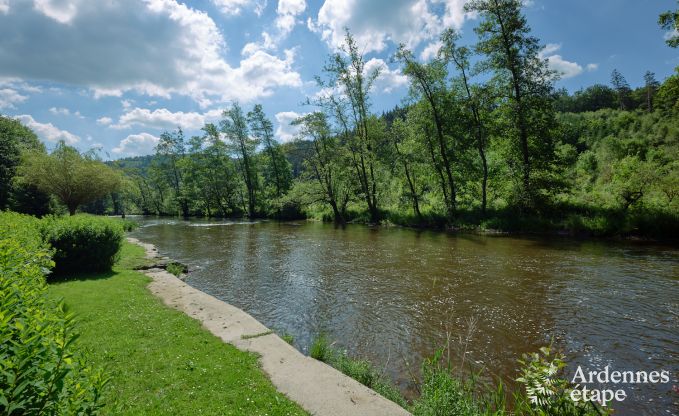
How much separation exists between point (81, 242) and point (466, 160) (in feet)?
97.7

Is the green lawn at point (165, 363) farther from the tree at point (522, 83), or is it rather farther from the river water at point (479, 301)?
the tree at point (522, 83)

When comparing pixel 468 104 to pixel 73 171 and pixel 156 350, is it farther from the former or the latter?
pixel 73 171

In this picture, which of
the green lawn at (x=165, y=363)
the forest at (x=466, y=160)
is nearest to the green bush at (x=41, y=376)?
the green lawn at (x=165, y=363)

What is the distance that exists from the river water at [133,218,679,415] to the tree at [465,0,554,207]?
8.48 meters

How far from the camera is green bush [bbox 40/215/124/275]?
13383 millimetres

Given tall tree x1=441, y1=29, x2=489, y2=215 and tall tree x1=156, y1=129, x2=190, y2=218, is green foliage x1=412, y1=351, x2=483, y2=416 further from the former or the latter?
tall tree x1=156, y1=129, x2=190, y2=218

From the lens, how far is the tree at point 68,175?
119 feet

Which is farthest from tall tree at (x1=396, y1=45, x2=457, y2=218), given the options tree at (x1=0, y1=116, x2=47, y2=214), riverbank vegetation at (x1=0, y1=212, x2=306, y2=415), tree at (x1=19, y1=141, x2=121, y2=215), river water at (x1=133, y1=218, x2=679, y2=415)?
tree at (x1=0, y1=116, x2=47, y2=214)

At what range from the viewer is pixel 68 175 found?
37.8m

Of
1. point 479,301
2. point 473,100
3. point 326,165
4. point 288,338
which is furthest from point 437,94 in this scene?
point 288,338

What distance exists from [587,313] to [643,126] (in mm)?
73989

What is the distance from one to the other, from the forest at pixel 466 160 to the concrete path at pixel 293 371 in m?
22.6

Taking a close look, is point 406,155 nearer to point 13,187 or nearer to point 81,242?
point 81,242

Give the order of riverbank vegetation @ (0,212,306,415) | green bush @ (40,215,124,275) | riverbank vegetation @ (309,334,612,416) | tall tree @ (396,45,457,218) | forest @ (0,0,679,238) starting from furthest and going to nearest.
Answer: tall tree @ (396,45,457,218) → forest @ (0,0,679,238) → green bush @ (40,215,124,275) → riverbank vegetation @ (309,334,612,416) → riverbank vegetation @ (0,212,306,415)
